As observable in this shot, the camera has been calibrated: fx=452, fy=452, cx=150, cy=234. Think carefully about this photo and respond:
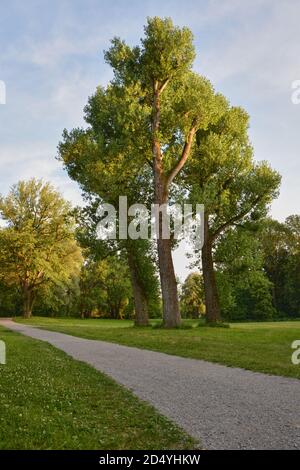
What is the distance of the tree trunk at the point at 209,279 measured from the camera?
3081 cm

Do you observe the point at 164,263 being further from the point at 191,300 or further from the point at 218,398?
the point at 191,300

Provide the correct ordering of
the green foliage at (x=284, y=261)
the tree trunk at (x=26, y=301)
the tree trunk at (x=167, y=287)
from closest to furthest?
the tree trunk at (x=167, y=287) → the tree trunk at (x=26, y=301) → the green foliage at (x=284, y=261)

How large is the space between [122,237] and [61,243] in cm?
3377

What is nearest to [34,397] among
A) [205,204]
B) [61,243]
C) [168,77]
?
[205,204]

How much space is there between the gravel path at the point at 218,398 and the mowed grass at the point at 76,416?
397 mm

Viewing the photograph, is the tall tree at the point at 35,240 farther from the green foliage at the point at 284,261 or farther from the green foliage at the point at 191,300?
the green foliage at the point at 284,261

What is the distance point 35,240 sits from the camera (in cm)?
5862

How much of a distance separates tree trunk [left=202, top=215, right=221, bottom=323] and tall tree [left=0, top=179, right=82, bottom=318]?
1253 inches

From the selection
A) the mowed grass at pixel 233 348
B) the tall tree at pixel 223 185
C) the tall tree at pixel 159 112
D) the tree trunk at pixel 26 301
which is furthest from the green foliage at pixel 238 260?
the tree trunk at pixel 26 301

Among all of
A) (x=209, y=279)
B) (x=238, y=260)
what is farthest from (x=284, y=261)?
(x=209, y=279)

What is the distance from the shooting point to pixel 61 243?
208 feet

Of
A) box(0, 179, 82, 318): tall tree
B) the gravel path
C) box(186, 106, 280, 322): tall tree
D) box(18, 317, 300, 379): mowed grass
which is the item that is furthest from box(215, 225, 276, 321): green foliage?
box(0, 179, 82, 318): tall tree

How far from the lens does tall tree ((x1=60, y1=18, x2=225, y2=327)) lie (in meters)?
27.5

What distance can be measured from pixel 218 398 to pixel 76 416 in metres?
2.86
